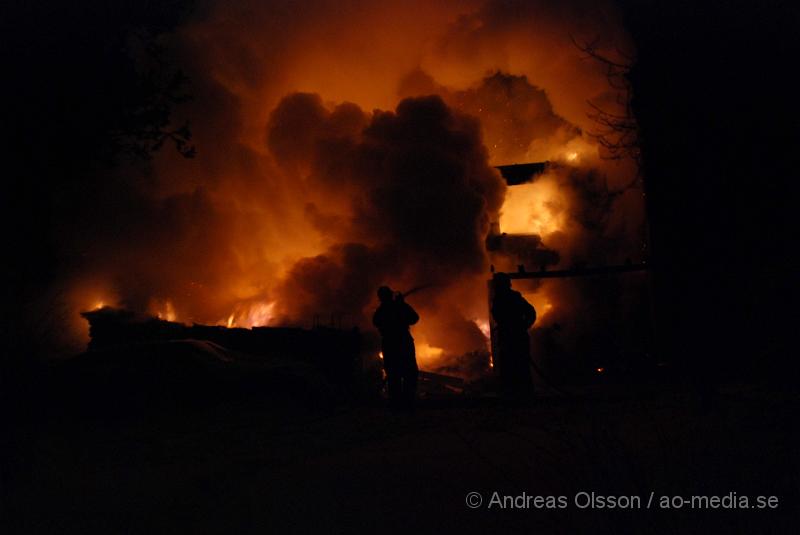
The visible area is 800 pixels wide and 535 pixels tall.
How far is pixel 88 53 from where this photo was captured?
32.0ft

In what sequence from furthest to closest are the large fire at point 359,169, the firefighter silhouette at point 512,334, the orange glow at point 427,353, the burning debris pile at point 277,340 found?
the large fire at point 359,169 → the orange glow at point 427,353 → the burning debris pile at point 277,340 → the firefighter silhouette at point 512,334

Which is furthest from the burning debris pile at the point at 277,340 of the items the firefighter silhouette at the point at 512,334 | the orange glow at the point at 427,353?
the orange glow at the point at 427,353

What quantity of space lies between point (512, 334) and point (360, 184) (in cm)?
1123

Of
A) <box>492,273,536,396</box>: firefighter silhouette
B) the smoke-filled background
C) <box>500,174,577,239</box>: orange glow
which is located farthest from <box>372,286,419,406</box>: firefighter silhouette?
<box>500,174,577,239</box>: orange glow

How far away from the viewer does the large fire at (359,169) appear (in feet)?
59.5

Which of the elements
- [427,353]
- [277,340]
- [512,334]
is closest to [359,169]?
[427,353]

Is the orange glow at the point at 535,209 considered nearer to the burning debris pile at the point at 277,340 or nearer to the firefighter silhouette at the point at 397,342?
the burning debris pile at the point at 277,340

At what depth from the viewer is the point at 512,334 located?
9.68 meters

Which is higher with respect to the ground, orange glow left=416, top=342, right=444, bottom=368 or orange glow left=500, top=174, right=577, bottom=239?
orange glow left=500, top=174, right=577, bottom=239

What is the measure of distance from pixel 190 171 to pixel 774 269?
19.2 meters

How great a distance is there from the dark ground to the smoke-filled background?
10.1 meters

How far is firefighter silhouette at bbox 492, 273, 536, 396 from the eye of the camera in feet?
31.1

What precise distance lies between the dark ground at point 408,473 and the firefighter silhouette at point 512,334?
2759 mm

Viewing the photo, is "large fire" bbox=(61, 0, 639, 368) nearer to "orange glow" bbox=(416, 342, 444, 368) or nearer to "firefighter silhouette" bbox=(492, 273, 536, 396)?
"orange glow" bbox=(416, 342, 444, 368)
